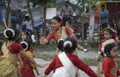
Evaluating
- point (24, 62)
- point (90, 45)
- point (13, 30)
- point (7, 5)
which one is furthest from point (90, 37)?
point (13, 30)

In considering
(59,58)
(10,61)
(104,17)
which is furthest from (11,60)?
(104,17)

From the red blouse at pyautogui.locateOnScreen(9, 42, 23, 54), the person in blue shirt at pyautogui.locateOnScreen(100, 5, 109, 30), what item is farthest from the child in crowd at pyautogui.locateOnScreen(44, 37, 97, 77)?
the person in blue shirt at pyautogui.locateOnScreen(100, 5, 109, 30)

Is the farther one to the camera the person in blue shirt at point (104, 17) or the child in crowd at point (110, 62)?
Answer: the person in blue shirt at point (104, 17)

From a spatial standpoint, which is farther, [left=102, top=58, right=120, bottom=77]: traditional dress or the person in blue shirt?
the person in blue shirt

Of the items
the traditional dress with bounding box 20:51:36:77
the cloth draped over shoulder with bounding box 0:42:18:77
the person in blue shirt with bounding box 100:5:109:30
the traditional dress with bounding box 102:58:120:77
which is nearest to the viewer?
the traditional dress with bounding box 102:58:120:77

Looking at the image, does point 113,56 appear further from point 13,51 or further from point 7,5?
point 7,5

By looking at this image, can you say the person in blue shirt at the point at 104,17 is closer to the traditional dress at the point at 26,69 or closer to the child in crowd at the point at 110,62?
the traditional dress at the point at 26,69

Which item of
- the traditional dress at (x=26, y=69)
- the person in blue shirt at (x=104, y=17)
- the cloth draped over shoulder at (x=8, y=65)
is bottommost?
the person in blue shirt at (x=104, y=17)

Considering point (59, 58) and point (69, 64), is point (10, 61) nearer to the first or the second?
point (59, 58)

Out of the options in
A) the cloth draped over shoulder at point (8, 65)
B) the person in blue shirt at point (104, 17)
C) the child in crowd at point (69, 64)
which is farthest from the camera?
the person in blue shirt at point (104, 17)

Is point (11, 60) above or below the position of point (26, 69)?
above

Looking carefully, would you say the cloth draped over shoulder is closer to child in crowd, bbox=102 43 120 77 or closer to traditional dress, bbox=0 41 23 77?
traditional dress, bbox=0 41 23 77

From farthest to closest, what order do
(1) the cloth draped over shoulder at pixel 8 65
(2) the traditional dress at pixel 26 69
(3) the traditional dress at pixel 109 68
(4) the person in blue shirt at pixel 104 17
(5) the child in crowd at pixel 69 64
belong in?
(4) the person in blue shirt at pixel 104 17, (2) the traditional dress at pixel 26 69, (1) the cloth draped over shoulder at pixel 8 65, (3) the traditional dress at pixel 109 68, (5) the child in crowd at pixel 69 64

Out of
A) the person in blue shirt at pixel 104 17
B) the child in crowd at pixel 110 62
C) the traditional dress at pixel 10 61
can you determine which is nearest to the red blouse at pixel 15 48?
the traditional dress at pixel 10 61
